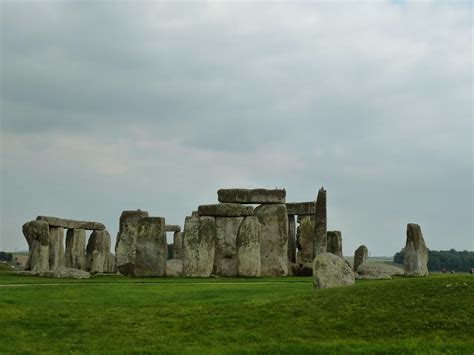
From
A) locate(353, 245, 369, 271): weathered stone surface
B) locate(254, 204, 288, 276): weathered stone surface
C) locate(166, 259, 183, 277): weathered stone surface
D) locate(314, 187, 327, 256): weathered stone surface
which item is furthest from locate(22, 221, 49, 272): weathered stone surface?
locate(353, 245, 369, 271): weathered stone surface

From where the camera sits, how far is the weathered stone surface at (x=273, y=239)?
31.2 meters

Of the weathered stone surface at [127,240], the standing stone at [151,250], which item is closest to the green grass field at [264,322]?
the standing stone at [151,250]

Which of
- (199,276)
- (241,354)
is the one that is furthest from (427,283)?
(199,276)

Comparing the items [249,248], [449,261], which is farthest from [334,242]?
[449,261]

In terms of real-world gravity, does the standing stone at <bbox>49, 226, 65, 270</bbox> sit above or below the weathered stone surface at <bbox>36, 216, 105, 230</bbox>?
below

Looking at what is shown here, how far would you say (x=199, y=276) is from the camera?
28.9 m

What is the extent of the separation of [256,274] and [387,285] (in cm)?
1398

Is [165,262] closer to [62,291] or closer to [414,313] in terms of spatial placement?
[62,291]

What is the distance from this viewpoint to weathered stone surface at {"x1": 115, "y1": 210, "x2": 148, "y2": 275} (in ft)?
97.8

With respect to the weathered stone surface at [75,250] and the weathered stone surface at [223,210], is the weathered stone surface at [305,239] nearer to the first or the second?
the weathered stone surface at [223,210]

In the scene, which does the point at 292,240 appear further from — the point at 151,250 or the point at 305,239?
the point at 151,250

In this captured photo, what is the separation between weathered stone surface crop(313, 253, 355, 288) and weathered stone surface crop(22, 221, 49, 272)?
16.2 meters

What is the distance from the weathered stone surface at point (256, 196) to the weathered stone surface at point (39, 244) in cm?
831

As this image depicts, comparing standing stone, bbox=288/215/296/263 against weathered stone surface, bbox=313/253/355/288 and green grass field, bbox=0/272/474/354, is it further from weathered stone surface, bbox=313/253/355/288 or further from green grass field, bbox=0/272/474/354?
green grass field, bbox=0/272/474/354
